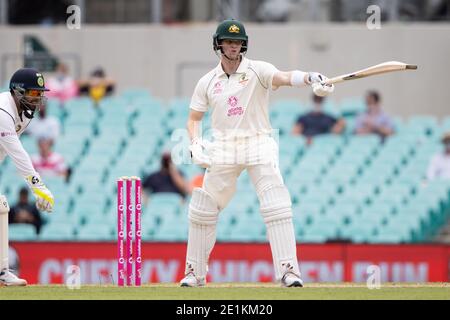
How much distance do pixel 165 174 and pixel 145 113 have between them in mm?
1683

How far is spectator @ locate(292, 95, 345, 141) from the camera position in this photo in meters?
17.0

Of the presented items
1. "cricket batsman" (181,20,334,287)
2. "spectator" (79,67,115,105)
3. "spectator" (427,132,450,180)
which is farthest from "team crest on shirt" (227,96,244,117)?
"spectator" (79,67,115,105)

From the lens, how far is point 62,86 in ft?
59.9

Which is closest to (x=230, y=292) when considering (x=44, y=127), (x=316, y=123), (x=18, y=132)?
(x=18, y=132)

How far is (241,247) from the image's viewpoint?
14555 millimetres

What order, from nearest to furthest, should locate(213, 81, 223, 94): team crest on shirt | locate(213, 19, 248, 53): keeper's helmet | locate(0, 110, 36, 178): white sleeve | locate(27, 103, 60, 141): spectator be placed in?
locate(0, 110, 36, 178): white sleeve → locate(213, 19, 248, 53): keeper's helmet → locate(213, 81, 223, 94): team crest on shirt → locate(27, 103, 60, 141): spectator

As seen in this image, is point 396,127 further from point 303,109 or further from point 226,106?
point 226,106

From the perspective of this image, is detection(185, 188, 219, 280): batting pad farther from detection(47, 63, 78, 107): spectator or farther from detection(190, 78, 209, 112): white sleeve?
detection(47, 63, 78, 107): spectator

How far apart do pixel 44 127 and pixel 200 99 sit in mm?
7470

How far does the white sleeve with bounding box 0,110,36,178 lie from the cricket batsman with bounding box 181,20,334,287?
1.23 m

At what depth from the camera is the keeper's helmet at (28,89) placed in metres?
10.0

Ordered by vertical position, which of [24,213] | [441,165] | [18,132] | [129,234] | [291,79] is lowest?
[24,213]

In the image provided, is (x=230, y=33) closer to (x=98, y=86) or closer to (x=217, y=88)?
(x=217, y=88)

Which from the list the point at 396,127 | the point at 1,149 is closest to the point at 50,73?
the point at 396,127
